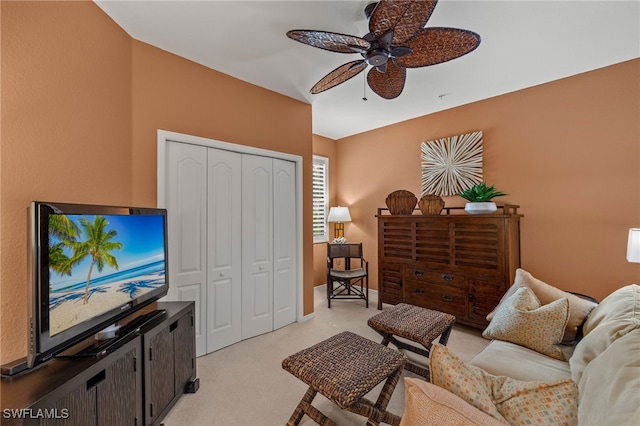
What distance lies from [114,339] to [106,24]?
2130 mm

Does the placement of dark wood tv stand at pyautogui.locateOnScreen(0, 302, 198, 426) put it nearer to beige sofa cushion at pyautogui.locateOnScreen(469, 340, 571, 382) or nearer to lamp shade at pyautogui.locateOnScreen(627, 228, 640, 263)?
beige sofa cushion at pyautogui.locateOnScreen(469, 340, 571, 382)

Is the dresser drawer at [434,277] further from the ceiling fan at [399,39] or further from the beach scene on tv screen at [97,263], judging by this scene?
the beach scene on tv screen at [97,263]

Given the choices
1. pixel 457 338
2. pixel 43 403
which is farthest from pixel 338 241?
pixel 43 403

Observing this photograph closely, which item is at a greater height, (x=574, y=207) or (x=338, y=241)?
(x=574, y=207)

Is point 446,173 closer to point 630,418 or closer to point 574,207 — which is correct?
point 574,207

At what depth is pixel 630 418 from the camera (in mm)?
677

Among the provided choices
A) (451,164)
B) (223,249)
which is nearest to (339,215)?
(451,164)

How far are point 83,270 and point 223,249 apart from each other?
1.42 m

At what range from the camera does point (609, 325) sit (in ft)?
4.44

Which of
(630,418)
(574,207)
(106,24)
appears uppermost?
(106,24)

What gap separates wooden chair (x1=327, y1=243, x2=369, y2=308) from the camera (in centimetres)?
398

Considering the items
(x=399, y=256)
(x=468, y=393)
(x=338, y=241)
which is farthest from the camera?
(x=338, y=241)

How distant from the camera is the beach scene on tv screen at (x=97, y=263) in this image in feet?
Result: 3.99

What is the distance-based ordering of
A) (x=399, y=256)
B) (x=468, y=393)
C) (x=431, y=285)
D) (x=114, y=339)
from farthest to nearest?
(x=399, y=256) → (x=431, y=285) → (x=114, y=339) → (x=468, y=393)
